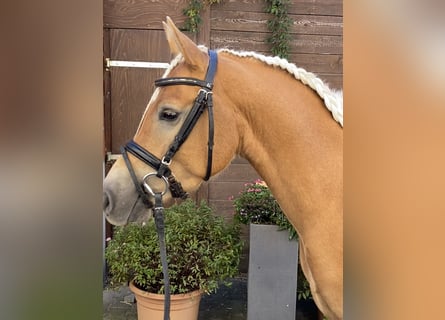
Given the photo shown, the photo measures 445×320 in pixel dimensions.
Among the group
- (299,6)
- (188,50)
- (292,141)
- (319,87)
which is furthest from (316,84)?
(299,6)

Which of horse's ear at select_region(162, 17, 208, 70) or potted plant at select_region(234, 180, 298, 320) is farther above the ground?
horse's ear at select_region(162, 17, 208, 70)

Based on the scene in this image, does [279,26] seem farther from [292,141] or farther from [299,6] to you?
[292,141]

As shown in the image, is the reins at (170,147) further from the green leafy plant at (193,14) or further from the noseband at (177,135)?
the green leafy plant at (193,14)

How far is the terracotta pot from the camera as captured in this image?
2334 millimetres

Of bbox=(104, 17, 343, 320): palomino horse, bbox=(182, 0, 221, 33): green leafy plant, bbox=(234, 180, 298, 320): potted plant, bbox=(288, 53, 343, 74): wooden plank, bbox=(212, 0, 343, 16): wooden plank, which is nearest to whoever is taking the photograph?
bbox=(104, 17, 343, 320): palomino horse

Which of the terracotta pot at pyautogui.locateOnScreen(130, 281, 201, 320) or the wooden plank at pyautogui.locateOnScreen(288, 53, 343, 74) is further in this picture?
the wooden plank at pyautogui.locateOnScreen(288, 53, 343, 74)

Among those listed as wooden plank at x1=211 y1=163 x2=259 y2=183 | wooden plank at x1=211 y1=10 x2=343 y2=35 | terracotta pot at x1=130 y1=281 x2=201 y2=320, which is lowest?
terracotta pot at x1=130 y1=281 x2=201 y2=320

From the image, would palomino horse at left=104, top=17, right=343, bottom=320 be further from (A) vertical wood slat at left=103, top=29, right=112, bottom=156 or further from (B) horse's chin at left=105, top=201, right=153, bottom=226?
(A) vertical wood slat at left=103, top=29, right=112, bottom=156

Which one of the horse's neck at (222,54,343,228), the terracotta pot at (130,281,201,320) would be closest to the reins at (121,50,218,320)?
the horse's neck at (222,54,343,228)

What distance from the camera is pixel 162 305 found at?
7.73 ft

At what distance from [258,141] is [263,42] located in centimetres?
219

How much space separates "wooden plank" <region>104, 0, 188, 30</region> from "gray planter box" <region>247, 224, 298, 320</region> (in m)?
1.94
